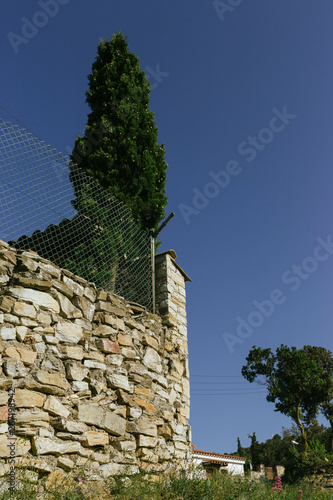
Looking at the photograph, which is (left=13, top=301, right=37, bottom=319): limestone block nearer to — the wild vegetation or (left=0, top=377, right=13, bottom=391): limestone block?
(left=0, top=377, right=13, bottom=391): limestone block

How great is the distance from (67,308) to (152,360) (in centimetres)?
148

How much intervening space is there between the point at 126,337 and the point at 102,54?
21.6ft

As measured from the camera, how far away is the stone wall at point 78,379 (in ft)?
10.7

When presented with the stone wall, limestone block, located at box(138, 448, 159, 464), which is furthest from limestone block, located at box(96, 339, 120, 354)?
limestone block, located at box(138, 448, 159, 464)

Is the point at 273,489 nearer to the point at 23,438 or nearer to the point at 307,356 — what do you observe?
the point at 23,438

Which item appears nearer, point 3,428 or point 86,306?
point 3,428

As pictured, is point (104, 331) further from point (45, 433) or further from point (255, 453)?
point (255, 453)

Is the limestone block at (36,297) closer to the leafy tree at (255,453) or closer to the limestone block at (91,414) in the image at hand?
the limestone block at (91,414)

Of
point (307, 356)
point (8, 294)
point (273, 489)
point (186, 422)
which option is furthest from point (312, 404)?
point (8, 294)

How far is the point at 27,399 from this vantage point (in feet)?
10.8

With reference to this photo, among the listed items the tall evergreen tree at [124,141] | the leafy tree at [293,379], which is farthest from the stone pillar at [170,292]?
the leafy tree at [293,379]

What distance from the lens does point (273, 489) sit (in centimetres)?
581

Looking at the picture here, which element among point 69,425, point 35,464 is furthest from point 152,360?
point 35,464

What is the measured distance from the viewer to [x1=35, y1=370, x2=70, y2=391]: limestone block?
3.43 meters
